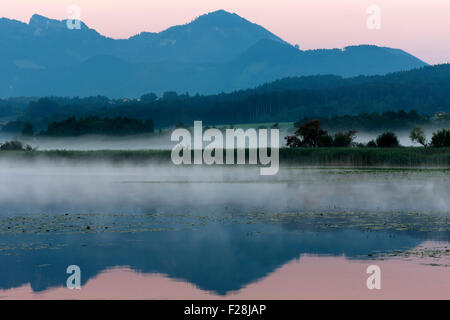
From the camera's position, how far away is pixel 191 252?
88.8 feet

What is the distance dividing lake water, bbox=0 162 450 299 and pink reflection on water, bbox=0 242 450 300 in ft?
0.09

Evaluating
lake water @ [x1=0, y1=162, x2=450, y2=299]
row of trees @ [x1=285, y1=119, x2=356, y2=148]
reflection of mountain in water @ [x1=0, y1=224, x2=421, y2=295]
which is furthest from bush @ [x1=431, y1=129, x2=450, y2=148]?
reflection of mountain in water @ [x1=0, y1=224, x2=421, y2=295]

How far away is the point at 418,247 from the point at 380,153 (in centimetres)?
6986

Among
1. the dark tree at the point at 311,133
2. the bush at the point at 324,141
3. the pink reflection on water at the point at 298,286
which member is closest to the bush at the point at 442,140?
the bush at the point at 324,141

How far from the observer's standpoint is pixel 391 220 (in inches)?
1389

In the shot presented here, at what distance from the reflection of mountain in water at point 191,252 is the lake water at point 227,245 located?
4 centimetres

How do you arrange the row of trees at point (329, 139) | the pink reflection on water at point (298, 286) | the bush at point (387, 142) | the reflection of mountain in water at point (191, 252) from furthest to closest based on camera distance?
the row of trees at point (329, 139)
the bush at point (387, 142)
the reflection of mountain in water at point (191, 252)
the pink reflection on water at point (298, 286)

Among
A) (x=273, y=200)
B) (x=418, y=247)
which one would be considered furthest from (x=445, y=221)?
(x=273, y=200)

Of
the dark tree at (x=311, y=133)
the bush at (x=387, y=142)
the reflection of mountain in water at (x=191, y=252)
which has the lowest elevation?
the reflection of mountain in water at (x=191, y=252)

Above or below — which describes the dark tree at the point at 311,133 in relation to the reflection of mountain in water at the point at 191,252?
above

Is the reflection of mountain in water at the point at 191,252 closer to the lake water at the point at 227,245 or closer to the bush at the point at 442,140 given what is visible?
the lake water at the point at 227,245

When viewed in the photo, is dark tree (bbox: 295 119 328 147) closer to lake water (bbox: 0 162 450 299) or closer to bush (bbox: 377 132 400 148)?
bush (bbox: 377 132 400 148)

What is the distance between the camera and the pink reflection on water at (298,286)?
20516mm

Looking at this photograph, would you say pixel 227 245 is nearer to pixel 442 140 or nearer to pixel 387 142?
pixel 442 140
